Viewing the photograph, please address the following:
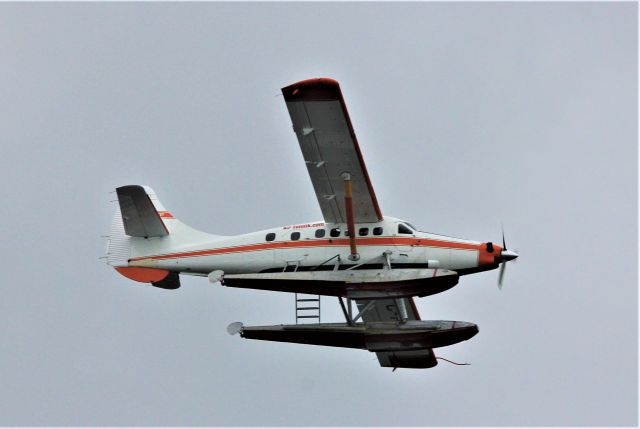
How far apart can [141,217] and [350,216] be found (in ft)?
19.2

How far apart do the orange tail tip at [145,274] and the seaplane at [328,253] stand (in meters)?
0.03

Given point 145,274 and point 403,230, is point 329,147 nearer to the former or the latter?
point 403,230

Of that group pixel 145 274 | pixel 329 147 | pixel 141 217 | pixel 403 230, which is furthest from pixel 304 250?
pixel 141 217

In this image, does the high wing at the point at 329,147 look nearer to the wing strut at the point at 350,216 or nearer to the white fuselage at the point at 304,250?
the wing strut at the point at 350,216

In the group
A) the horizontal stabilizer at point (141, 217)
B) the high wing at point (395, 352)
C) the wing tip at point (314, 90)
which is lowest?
the high wing at point (395, 352)

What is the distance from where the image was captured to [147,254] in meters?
32.1

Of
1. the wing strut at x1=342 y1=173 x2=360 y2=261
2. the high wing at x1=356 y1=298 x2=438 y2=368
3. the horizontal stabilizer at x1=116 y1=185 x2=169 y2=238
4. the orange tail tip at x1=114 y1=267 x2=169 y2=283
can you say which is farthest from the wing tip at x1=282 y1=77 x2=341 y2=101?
the high wing at x1=356 y1=298 x2=438 y2=368

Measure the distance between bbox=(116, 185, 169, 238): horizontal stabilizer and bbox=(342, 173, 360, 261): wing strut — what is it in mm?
5236

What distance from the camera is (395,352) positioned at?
34.8 m

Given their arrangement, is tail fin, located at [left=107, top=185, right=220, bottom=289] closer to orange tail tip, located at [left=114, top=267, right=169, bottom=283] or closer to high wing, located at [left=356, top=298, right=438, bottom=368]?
orange tail tip, located at [left=114, top=267, right=169, bottom=283]

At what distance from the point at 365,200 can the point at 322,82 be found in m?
3.81

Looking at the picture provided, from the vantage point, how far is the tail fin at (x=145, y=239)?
3195 cm

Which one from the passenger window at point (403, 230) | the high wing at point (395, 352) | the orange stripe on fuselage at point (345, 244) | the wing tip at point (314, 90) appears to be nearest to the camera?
the wing tip at point (314, 90)

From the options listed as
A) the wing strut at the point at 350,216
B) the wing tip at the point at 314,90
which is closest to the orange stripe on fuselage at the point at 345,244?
the wing strut at the point at 350,216
